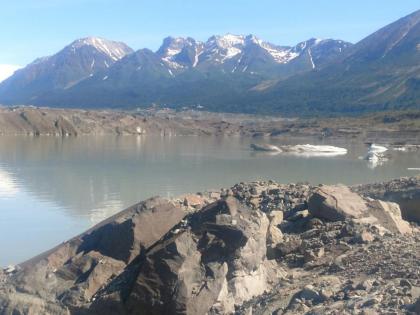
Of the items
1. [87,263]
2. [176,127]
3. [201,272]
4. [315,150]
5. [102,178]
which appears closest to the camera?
[201,272]

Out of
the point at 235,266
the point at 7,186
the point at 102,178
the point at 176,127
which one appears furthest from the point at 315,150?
the point at 235,266

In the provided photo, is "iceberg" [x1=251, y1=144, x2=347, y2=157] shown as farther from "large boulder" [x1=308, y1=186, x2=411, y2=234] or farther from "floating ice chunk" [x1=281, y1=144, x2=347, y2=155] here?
"large boulder" [x1=308, y1=186, x2=411, y2=234]

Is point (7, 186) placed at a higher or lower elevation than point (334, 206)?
lower

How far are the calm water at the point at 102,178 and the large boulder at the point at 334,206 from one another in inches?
290

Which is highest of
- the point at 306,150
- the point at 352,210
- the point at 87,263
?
the point at 352,210

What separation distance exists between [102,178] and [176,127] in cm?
7923

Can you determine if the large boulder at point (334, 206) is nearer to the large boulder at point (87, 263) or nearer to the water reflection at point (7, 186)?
the large boulder at point (87, 263)

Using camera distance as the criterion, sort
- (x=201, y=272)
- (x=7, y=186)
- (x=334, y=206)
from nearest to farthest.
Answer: (x=201, y=272) < (x=334, y=206) < (x=7, y=186)

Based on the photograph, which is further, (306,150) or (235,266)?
(306,150)

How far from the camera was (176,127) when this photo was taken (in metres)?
114

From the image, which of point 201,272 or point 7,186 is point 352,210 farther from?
point 7,186

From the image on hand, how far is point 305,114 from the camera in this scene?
167250 mm

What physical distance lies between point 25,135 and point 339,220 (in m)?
86.7

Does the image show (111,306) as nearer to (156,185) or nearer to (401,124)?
(156,185)
